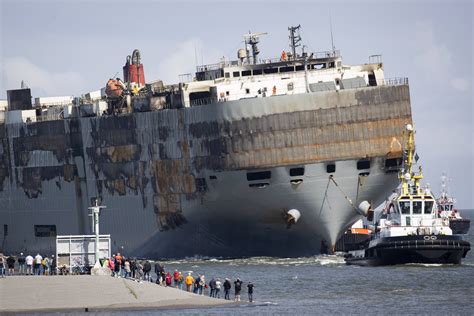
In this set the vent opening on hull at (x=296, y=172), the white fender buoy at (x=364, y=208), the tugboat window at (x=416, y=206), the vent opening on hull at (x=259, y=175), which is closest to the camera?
the tugboat window at (x=416, y=206)

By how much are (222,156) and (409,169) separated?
45.3ft

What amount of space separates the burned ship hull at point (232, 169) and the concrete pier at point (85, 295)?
1241 inches

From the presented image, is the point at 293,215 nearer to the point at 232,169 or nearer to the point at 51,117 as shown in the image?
the point at 232,169

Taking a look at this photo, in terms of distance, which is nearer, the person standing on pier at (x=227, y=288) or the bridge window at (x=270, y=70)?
the person standing on pier at (x=227, y=288)

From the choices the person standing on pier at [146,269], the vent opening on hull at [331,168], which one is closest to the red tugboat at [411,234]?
the vent opening on hull at [331,168]

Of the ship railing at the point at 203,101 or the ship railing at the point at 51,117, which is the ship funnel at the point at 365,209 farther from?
the ship railing at the point at 51,117

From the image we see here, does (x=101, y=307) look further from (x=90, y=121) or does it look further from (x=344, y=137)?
(x=90, y=121)

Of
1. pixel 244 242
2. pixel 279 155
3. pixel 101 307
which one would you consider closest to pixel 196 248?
pixel 244 242

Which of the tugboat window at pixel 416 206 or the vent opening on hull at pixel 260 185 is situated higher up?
the vent opening on hull at pixel 260 185

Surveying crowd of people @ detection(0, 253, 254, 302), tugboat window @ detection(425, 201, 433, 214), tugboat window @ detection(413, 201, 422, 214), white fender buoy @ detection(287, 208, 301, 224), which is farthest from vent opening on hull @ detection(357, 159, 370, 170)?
crowd of people @ detection(0, 253, 254, 302)

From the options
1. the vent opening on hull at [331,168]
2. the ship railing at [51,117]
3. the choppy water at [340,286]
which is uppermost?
the ship railing at [51,117]

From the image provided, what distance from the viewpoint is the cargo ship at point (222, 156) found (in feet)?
358

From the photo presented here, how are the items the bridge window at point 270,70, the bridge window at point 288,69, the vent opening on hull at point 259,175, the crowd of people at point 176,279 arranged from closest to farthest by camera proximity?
the crowd of people at point 176,279 < the vent opening on hull at point 259,175 < the bridge window at point 288,69 < the bridge window at point 270,70

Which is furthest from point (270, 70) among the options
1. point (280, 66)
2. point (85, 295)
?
point (85, 295)
